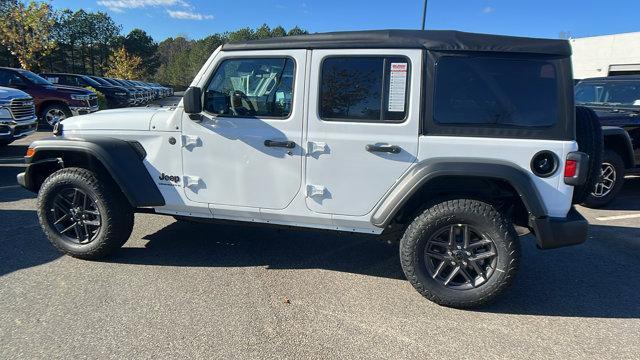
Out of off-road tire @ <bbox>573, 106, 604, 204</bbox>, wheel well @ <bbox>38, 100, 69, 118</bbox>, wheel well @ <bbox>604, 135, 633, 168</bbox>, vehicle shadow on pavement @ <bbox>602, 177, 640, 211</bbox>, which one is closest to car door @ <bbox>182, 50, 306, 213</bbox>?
off-road tire @ <bbox>573, 106, 604, 204</bbox>

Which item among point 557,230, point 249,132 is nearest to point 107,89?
point 249,132

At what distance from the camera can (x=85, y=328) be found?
2953 mm

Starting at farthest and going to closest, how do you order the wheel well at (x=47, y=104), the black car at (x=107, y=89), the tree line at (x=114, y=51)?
the tree line at (x=114, y=51) → the black car at (x=107, y=89) → the wheel well at (x=47, y=104)

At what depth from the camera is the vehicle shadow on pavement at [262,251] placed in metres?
4.06

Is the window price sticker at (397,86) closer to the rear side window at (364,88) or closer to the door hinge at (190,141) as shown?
the rear side window at (364,88)

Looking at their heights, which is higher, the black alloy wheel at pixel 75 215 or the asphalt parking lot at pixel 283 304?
the black alloy wheel at pixel 75 215

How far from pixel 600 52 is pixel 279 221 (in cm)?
2964

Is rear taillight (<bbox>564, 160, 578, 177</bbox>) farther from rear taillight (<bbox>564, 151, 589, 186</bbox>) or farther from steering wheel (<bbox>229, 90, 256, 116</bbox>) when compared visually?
steering wheel (<bbox>229, 90, 256, 116</bbox>)

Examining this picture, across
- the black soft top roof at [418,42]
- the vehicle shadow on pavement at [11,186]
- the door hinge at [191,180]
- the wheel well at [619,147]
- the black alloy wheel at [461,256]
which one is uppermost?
the black soft top roof at [418,42]

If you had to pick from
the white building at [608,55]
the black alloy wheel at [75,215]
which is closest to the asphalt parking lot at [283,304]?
the black alloy wheel at [75,215]

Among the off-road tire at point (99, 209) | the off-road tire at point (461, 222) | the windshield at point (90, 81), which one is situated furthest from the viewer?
the windshield at point (90, 81)

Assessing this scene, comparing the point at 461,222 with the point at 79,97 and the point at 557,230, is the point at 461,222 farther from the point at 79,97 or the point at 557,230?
the point at 79,97

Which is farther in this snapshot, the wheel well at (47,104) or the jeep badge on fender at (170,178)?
the wheel well at (47,104)

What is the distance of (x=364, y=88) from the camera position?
11.1ft
